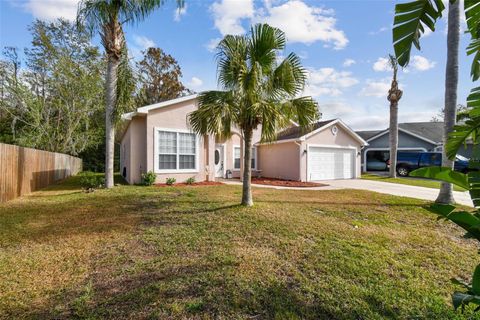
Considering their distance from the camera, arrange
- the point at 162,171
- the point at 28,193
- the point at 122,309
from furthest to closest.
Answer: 1. the point at 162,171
2. the point at 28,193
3. the point at 122,309

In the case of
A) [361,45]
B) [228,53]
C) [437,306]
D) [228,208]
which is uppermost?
[361,45]

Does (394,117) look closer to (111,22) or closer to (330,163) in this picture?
(330,163)

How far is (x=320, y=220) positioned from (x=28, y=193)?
39.3 feet

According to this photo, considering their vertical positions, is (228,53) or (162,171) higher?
(228,53)

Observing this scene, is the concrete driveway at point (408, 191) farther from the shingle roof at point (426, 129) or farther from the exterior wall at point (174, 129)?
the shingle roof at point (426, 129)

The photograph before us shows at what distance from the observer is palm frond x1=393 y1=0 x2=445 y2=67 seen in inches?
90.9

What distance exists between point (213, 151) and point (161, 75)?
1994 centimetres

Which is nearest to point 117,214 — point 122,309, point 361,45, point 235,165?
point 122,309

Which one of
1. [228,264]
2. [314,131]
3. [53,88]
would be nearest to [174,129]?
[314,131]

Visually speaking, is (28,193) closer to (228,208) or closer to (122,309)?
(228,208)

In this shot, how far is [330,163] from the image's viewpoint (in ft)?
55.7

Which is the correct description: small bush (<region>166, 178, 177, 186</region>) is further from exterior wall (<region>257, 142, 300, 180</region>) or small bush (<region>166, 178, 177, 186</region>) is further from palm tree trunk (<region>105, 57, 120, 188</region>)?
exterior wall (<region>257, 142, 300, 180</region>)

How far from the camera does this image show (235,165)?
58.0 ft

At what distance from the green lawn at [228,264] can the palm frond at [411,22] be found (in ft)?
8.35
